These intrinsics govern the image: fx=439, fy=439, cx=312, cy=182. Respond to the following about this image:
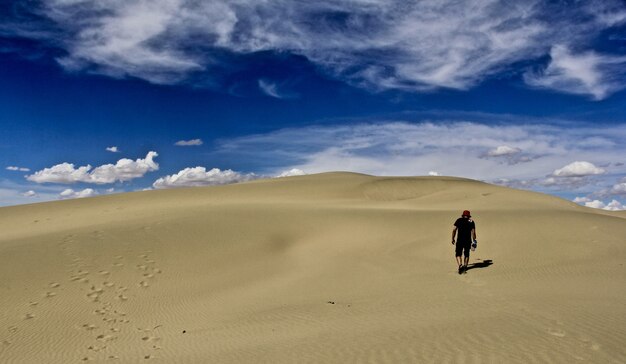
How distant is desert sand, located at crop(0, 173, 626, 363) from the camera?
23.7ft

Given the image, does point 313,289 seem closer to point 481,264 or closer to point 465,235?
point 465,235

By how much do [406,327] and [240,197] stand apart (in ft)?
99.0

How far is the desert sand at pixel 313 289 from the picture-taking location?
285 inches

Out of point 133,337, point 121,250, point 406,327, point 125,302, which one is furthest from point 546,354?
point 121,250

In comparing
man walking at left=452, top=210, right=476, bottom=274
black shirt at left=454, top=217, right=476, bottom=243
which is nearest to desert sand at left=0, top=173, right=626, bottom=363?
man walking at left=452, top=210, right=476, bottom=274

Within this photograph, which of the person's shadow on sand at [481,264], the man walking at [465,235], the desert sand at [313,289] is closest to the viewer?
the desert sand at [313,289]

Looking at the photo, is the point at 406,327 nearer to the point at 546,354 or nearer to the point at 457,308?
the point at 457,308

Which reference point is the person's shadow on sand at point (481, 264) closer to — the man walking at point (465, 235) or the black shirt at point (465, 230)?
the man walking at point (465, 235)

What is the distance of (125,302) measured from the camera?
12219 mm

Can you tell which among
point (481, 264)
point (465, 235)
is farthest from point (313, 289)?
point (481, 264)

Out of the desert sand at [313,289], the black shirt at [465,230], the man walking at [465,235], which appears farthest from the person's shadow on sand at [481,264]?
the black shirt at [465,230]

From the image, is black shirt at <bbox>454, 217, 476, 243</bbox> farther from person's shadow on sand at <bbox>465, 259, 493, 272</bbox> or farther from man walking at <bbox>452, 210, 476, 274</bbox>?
person's shadow on sand at <bbox>465, 259, 493, 272</bbox>

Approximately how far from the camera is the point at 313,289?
12.9 m

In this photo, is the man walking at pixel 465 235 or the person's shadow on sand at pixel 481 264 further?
the person's shadow on sand at pixel 481 264
